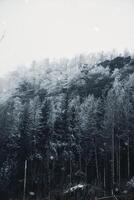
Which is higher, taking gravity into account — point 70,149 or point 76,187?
point 70,149

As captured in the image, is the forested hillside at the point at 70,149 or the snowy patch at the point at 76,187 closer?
the snowy patch at the point at 76,187

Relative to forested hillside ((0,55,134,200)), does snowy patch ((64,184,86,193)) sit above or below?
below

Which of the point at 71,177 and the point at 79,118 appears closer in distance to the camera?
the point at 71,177

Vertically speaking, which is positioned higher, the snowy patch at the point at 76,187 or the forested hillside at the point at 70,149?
the forested hillside at the point at 70,149

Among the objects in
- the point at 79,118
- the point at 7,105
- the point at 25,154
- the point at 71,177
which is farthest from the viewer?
the point at 7,105

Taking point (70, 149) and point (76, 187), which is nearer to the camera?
point (76, 187)

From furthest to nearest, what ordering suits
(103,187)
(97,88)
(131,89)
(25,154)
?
(97,88) → (131,89) → (25,154) → (103,187)

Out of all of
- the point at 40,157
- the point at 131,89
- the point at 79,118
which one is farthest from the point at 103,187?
the point at 131,89

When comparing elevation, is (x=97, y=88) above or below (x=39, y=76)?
below

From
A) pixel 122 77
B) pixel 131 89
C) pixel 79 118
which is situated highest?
pixel 122 77

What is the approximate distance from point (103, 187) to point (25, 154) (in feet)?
49.4

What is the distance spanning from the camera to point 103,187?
31.8 metres

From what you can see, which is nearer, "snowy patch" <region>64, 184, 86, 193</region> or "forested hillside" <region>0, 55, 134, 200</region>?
"snowy patch" <region>64, 184, 86, 193</region>

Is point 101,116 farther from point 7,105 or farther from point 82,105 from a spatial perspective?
point 7,105
